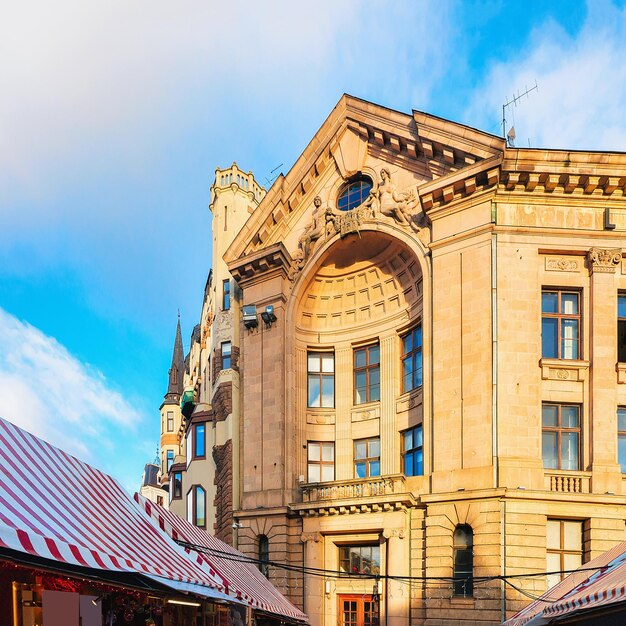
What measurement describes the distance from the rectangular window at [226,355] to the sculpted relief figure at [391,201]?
9698 mm

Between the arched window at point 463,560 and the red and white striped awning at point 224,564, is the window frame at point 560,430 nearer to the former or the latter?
the arched window at point 463,560

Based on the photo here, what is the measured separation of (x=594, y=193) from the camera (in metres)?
23.7

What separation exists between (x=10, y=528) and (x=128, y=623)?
555cm

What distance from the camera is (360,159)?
29016mm

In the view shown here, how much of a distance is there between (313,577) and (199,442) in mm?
10197

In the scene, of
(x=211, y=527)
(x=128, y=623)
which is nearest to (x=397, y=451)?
(x=211, y=527)

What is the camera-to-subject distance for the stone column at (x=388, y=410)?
27.4m

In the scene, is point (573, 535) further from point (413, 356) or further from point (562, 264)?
point (562, 264)

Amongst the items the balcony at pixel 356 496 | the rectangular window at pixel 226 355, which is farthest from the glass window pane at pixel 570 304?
the rectangular window at pixel 226 355

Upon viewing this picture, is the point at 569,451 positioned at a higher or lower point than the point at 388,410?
lower

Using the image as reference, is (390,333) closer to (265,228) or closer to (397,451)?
(397,451)

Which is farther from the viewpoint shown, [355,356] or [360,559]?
[355,356]

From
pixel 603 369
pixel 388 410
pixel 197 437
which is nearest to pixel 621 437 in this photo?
pixel 603 369

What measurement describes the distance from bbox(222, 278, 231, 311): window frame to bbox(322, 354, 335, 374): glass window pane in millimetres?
5607
